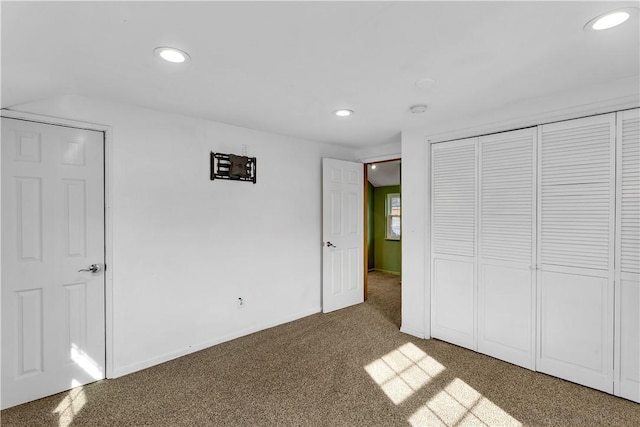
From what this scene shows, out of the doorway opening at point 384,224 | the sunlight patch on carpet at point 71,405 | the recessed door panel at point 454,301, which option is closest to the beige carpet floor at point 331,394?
the sunlight patch on carpet at point 71,405

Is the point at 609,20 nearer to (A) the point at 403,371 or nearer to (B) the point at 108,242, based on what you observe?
(A) the point at 403,371

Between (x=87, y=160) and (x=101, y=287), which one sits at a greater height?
(x=87, y=160)

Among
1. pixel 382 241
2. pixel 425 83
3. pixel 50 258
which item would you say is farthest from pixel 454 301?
pixel 382 241

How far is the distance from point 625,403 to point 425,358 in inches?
52.6

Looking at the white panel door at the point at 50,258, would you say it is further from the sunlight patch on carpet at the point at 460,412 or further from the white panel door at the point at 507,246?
the white panel door at the point at 507,246

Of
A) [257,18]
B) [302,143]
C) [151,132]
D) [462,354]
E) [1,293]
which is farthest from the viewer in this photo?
[302,143]

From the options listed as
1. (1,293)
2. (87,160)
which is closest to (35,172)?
(87,160)

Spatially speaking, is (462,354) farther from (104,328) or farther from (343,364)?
(104,328)

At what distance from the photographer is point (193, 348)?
302 cm

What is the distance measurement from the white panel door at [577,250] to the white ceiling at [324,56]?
31cm

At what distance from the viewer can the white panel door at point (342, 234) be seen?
4.14 meters

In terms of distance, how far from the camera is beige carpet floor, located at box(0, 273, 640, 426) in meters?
2.05

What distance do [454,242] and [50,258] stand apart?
3403 mm

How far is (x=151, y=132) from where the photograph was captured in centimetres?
276
